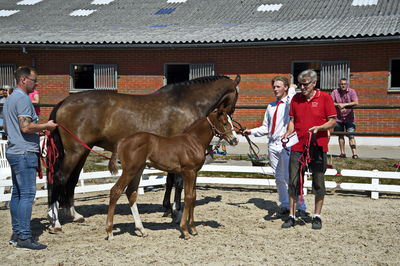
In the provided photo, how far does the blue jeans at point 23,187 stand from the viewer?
5324 millimetres

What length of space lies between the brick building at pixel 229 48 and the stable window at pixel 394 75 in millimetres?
31

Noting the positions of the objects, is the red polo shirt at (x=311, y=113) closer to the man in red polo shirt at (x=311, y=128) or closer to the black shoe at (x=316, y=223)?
the man in red polo shirt at (x=311, y=128)

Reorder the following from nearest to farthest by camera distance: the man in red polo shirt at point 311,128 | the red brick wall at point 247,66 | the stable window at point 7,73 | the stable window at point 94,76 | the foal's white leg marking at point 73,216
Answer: the man in red polo shirt at point 311,128 → the foal's white leg marking at point 73,216 → the red brick wall at point 247,66 → the stable window at point 94,76 → the stable window at point 7,73

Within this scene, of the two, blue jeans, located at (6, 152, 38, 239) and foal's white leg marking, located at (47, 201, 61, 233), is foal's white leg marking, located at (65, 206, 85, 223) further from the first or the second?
blue jeans, located at (6, 152, 38, 239)

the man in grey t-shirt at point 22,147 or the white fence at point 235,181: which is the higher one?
the man in grey t-shirt at point 22,147

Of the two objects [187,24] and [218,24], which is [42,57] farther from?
[218,24]

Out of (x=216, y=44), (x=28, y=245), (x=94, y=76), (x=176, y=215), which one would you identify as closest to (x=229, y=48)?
(x=216, y=44)

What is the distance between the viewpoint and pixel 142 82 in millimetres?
17422

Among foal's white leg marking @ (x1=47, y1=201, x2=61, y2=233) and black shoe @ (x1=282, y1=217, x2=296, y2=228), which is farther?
black shoe @ (x1=282, y1=217, x2=296, y2=228)

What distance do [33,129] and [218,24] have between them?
1414 cm

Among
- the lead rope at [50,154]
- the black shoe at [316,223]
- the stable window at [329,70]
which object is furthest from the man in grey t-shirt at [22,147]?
the stable window at [329,70]

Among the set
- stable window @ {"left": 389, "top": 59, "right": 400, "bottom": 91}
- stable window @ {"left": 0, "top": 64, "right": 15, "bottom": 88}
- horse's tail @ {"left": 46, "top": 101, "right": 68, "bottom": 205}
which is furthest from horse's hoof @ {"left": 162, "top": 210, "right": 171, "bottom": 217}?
stable window @ {"left": 0, "top": 64, "right": 15, "bottom": 88}

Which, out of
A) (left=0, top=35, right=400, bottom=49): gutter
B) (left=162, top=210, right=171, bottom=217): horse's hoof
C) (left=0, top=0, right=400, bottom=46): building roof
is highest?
(left=0, top=0, right=400, bottom=46): building roof

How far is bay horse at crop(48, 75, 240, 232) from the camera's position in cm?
652
